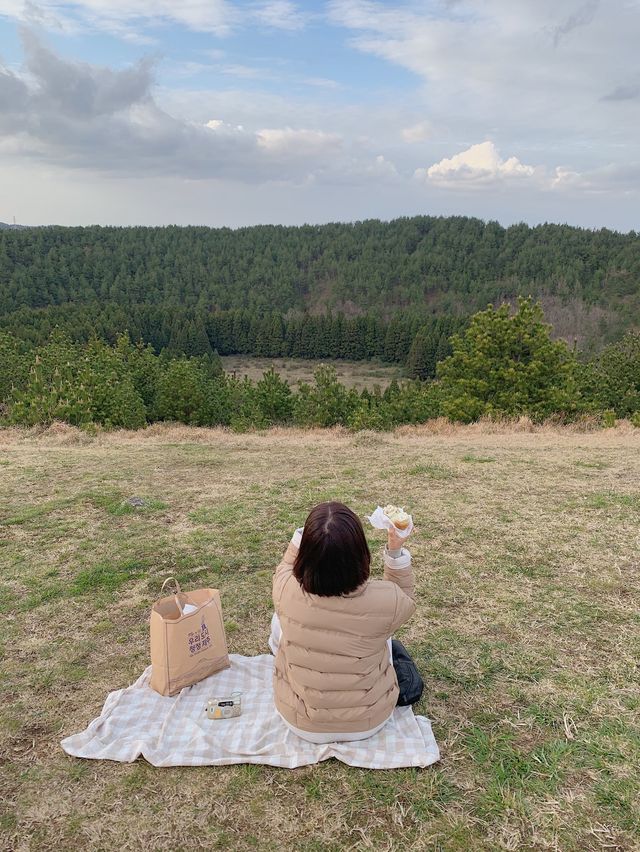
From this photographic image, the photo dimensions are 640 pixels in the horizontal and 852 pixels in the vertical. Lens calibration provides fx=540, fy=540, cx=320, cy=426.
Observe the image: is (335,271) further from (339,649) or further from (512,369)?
(339,649)

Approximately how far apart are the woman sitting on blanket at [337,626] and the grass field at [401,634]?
31cm

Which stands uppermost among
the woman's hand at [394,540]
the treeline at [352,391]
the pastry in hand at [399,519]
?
the pastry in hand at [399,519]

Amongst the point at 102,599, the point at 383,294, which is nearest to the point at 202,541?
the point at 102,599

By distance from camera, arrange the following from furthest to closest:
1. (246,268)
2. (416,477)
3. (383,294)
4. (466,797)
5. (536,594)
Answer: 1. (246,268)
2. (383,294)
3. (416,477)
4. (536,594)
5. (466,797)

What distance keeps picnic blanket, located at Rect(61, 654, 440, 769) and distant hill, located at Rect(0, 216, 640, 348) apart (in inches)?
3208

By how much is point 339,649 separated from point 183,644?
1158mm

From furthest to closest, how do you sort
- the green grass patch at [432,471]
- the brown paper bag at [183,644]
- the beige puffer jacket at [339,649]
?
the green grass patch at [432,471] < the brown paper bag at [183,644] < the beige puffer jacket at [339,649]

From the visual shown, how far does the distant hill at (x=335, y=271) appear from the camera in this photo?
95938mm

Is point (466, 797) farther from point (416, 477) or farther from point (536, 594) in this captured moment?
point (416, 477)

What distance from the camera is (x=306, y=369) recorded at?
280 ft

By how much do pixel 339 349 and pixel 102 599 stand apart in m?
87.3

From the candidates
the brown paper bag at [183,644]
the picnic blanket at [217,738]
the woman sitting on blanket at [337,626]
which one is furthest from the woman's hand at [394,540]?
the brown paper bag at [183,644]

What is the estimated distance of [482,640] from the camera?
400cm

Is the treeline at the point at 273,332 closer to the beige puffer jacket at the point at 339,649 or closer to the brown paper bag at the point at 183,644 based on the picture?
the brown paper bag at the point at 183,644
